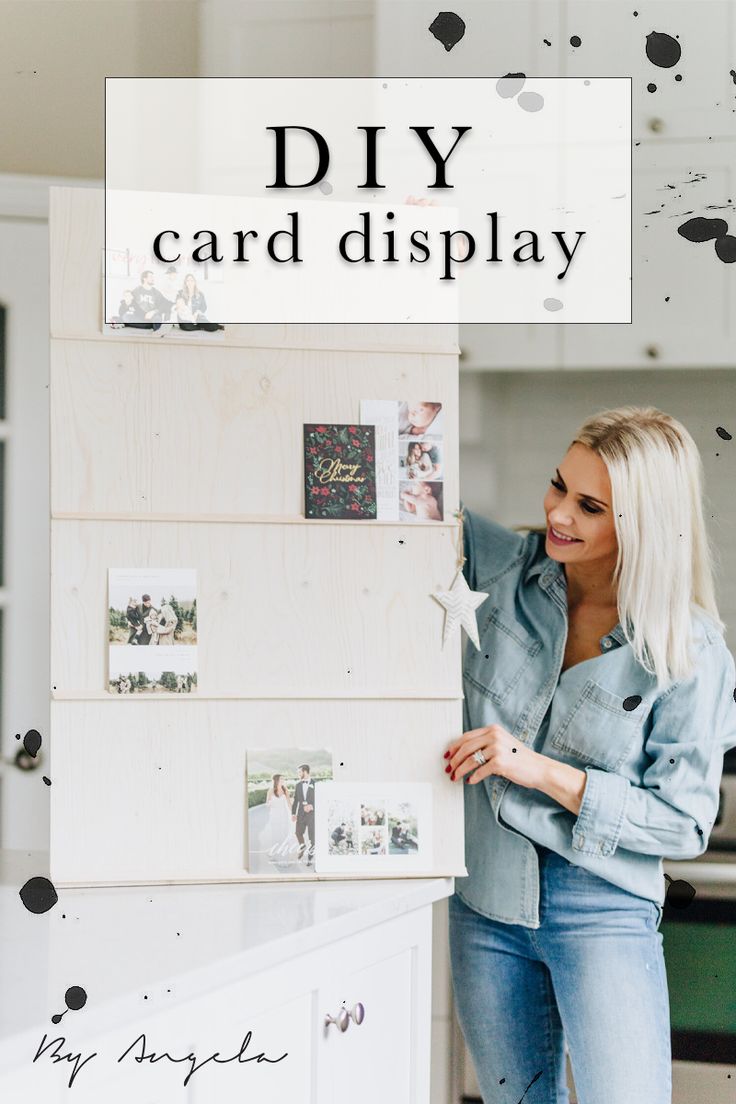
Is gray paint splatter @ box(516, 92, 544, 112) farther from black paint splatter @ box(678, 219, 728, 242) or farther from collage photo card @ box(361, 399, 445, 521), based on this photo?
collage photo card @ box(361, 399, 445, 521)

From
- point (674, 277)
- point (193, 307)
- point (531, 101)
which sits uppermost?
point (531, 101)

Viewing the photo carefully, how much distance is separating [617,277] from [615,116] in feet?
0.99

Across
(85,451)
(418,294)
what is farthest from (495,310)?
(85,451)

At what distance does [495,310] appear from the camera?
2139 millimetres

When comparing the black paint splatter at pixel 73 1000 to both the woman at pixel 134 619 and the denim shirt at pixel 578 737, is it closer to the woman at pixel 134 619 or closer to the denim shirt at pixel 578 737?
the woman at pixel 134 619

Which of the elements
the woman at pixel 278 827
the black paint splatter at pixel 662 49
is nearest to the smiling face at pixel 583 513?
the woman at pixel 278 827

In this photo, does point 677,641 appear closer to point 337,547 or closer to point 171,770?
point 337,547

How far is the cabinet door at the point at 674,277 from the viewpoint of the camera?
2.06m

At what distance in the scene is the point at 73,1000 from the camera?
2.94 feet

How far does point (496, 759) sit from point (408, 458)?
39cm

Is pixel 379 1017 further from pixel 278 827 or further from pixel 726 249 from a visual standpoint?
pixel 726 249

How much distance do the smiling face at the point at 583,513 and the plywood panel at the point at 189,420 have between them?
299 millimetres

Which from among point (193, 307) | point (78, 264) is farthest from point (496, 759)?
point (78, 264)

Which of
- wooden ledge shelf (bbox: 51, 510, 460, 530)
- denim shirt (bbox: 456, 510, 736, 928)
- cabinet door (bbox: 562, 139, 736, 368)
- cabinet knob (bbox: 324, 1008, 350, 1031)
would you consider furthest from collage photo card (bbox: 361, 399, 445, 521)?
cabinet door (bbox: 562, 139, 736, 368)
